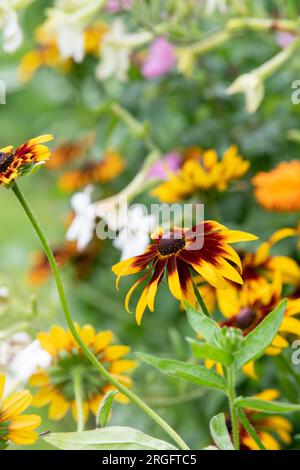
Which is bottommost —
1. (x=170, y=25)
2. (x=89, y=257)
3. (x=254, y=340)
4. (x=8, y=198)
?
(x=254, y=340)

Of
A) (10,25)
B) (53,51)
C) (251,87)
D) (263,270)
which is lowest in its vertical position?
(263,270)

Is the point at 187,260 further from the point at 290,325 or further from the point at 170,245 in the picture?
the point at 290,325

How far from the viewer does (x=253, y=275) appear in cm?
85

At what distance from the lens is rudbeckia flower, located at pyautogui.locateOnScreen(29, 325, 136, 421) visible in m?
0.75

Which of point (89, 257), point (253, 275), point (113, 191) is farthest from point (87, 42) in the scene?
point (253, 275)

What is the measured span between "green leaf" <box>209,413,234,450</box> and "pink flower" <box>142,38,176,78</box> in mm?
846

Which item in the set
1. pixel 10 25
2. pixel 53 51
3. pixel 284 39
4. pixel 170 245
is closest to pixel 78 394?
pixel 170 245

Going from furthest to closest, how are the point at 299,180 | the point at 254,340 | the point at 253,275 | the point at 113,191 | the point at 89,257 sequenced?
the point at 113,191
the point at 89,257
the point at 299,180
the point at 253,275
the point at 254,340

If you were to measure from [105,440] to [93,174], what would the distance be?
0.89 metres

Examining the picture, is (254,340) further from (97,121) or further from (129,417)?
(97,121)

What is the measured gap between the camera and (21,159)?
23.4 inches

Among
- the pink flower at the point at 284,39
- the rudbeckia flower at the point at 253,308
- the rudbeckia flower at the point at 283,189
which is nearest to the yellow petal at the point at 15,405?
the rudbeckia flower at the point at 253,308

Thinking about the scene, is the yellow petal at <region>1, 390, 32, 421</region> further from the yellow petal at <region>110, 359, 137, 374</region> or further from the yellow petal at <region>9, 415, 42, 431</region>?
the yellow petal at <region>110, 359, 137, 374</region>

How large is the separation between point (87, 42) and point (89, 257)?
373mm
